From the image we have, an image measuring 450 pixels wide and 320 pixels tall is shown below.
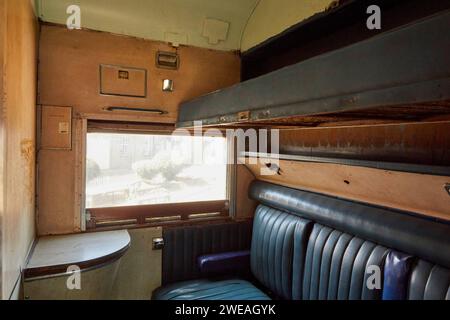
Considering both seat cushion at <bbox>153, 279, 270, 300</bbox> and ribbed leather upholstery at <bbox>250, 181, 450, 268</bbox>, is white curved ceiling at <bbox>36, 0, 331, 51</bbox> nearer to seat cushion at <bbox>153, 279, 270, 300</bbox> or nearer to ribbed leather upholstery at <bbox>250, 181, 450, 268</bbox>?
ribbed leather upholstery at <bbox>250, 181, 450, 268</bbox>

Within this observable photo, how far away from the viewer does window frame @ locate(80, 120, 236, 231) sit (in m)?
2.41

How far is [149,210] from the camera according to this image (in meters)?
2.62

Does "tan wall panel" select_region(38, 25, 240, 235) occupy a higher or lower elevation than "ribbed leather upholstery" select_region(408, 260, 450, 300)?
higher

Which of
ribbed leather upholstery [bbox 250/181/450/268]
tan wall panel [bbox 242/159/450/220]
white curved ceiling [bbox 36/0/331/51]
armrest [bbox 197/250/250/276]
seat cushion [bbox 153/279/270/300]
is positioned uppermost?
white curved ceiling [bbox 36/0/331/51]

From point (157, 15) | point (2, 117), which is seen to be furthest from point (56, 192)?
point (157, 15)

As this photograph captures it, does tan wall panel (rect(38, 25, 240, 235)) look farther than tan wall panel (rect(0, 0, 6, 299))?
Yes

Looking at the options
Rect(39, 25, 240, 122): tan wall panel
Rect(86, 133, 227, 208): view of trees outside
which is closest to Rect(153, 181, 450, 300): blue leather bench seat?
Rect(86, 133, 227, 208): view of trees outside

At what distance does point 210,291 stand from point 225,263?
0.28 meters

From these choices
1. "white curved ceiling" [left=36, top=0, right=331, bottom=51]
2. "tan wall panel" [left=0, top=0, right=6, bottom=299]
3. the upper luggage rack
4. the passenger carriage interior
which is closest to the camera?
the upper luggage rack

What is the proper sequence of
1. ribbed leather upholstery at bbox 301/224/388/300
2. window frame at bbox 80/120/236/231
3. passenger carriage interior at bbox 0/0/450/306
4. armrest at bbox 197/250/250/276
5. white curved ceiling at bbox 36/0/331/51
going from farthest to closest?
armrest at bbox 197/250/250/276 < window frame at bbox 80/120/236/231 < white curved ceiling at bbox 36/0/331/51 < ribbed leather upholstery at bbox 301/224/388/300 < passenger carriage interior at bbox 0/0/450/306

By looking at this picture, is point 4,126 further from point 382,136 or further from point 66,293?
point 382,136

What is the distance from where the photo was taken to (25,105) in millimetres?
1679

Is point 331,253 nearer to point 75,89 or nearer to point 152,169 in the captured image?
point 152,169
